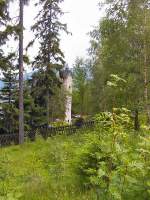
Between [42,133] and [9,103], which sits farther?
[9,103]

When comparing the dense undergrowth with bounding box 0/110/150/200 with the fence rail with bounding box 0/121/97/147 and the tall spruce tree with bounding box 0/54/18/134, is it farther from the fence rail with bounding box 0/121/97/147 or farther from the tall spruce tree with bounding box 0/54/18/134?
the tall spruce tree with bounding box 0/54/18/134

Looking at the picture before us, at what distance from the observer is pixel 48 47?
→ 117ft

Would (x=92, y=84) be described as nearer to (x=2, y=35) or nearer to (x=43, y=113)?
(x=43, y=113)

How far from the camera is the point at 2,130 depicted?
3350 cm

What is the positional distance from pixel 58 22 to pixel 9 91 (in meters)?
7.02

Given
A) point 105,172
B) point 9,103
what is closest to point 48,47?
point 9,103

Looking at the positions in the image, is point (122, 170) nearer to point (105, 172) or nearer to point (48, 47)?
point (105, 172)

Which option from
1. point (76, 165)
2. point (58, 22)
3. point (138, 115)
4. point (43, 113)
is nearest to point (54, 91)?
point (43, 113)

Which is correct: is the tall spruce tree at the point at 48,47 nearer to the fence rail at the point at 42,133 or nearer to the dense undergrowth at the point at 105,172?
the fence rail at the point at 42,133

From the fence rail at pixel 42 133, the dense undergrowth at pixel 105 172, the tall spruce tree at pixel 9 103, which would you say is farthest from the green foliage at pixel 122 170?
the tall spruce tree at pixel 9 103

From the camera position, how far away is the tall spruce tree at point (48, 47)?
1387 inches

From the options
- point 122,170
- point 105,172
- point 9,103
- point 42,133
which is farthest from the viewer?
point 9,103

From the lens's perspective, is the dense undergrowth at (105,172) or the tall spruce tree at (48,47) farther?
the tall spruce tree at (48,47)

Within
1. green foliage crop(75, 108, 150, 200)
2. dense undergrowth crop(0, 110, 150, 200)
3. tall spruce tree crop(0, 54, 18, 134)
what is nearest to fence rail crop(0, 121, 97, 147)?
tall spruce tree crop(0, 54, 18, 134)
